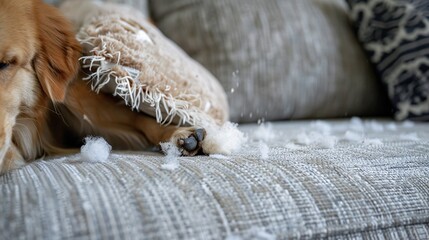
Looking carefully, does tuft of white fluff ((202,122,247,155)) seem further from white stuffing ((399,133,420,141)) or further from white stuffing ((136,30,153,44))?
white stuffing ((399,133,420,141))

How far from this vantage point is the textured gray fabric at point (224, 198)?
778 mm

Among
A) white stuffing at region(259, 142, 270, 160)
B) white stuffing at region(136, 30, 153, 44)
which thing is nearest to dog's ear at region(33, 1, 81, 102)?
white stuffing at region(136, 30, 153, 44)

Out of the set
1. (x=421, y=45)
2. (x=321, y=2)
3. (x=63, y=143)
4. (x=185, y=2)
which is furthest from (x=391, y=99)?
(x=63, y=143)

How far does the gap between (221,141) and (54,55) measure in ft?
1.41

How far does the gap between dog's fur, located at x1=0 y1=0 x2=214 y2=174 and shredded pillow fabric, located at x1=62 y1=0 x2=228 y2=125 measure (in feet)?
0.14

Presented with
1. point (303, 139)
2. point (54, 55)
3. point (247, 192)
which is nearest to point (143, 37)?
point (54, 55)

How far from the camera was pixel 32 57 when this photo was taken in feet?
3.89

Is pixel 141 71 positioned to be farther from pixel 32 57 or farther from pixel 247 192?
pixel 247 192

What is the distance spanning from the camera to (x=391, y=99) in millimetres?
1958

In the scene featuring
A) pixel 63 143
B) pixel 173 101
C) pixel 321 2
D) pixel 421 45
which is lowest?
pixel 63 143

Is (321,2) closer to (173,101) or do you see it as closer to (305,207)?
(173,101)

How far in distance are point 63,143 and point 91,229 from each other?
0.67 metres

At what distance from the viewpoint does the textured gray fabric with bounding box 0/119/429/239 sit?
0.78 m

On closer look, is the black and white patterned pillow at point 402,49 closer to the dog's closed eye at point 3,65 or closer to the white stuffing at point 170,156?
the white stuffing at point 170,156
